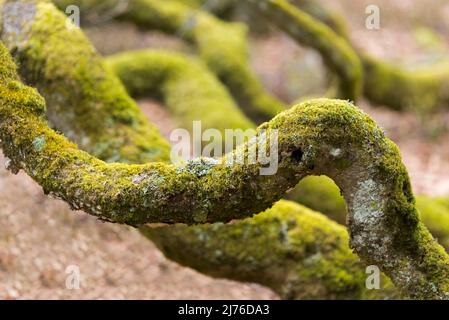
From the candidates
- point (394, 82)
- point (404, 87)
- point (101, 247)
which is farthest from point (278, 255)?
point (404, 87)

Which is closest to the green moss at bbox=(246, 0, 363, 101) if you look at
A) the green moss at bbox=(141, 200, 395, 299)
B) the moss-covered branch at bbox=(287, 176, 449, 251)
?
the moss-covered branch at bbox=(287, 176, 449, 251)

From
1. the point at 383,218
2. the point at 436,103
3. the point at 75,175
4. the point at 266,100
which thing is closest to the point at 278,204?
the point at 383,218

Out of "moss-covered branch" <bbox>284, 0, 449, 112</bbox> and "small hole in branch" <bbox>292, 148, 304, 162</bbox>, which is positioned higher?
"moss-covered branch" <bbox>284, 0, 449, 112</bbox>

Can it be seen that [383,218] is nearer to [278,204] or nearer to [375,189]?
[375,189]

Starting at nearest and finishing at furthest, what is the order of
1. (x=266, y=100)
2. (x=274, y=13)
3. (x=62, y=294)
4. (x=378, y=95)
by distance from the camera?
(x=62, y=294), (x=274, y=13), (x=266, y=100), (x=378, y=95)

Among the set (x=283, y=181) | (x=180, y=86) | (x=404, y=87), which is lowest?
(x=283, y=181)

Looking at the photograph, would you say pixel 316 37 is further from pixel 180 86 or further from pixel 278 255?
pixel 278 255

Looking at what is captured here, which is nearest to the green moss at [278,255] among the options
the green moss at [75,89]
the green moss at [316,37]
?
the green moss at [75,89]

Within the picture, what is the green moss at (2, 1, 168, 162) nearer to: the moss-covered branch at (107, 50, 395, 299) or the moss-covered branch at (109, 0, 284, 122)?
the moss-covered branch at (107, 50, 395, 299)

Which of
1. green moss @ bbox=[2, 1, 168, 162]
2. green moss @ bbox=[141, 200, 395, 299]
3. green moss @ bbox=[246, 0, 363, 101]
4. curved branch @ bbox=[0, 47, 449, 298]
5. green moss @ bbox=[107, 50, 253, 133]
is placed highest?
green moss @ bbox=[246, 0, 363, 101]

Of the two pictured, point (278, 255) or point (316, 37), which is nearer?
point (278, 255)

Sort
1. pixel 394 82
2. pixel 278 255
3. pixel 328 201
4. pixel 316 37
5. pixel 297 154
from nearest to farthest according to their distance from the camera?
pixel 297 154, pixel 278 255, pixel 328 201, pixel 316 37, pixel 394 82
